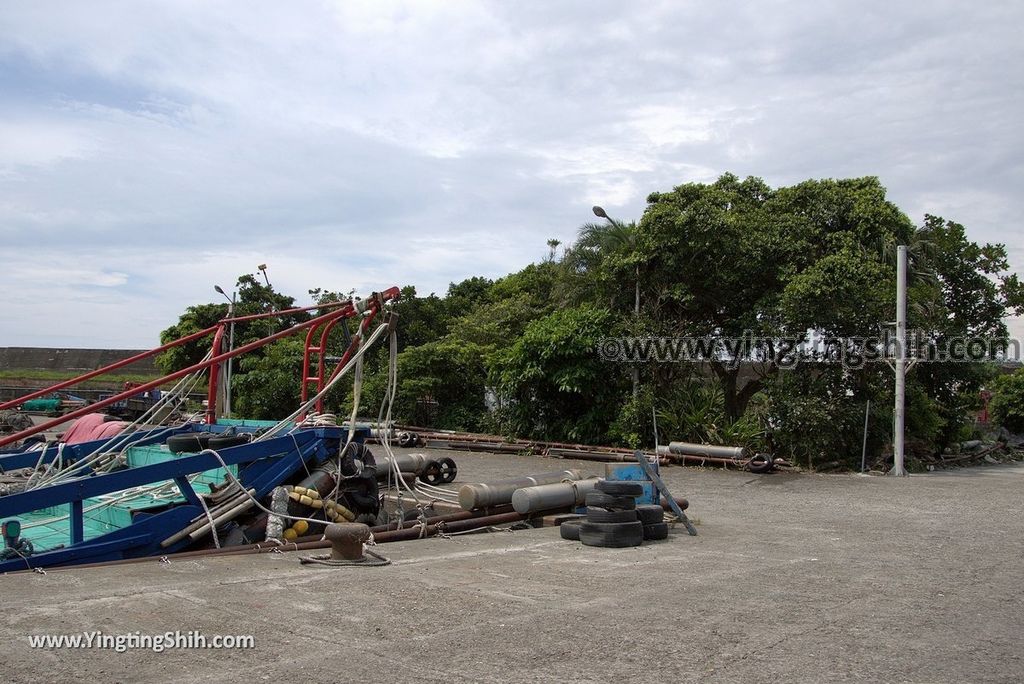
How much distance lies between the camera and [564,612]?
6.41 meters

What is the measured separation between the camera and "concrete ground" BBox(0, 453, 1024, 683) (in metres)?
4.99

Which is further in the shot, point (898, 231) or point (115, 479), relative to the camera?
point (898, 231)

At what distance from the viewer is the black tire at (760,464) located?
18391mm

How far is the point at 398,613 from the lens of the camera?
6.25 meters

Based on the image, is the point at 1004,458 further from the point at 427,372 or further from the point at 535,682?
the point at 535,682

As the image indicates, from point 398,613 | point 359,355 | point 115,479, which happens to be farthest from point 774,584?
point 115,479

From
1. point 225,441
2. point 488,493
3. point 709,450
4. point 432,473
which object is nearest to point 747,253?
point 709,450

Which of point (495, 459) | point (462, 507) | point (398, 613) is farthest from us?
point (495, 459)

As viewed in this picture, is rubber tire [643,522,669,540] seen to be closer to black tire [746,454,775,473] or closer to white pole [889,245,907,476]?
black tire [746,454,775,473]

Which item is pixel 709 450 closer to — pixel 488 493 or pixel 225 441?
pixel 488 493

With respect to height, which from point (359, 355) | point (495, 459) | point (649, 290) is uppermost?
point (649, 290)

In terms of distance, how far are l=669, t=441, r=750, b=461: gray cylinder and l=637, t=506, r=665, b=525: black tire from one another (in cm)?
936

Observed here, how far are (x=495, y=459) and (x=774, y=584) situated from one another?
1520 cm

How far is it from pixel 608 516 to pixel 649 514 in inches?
28.4
